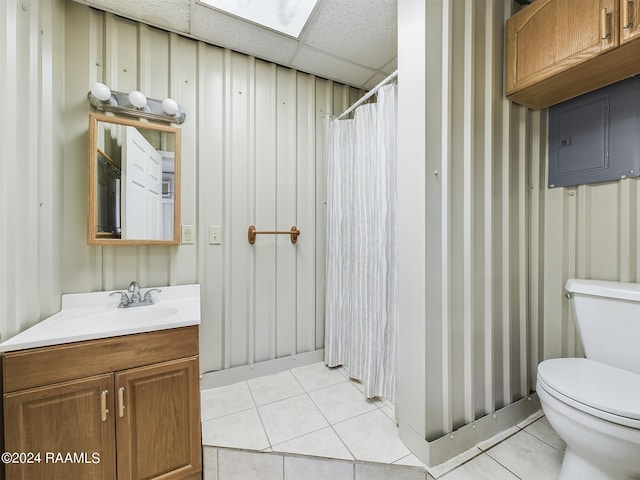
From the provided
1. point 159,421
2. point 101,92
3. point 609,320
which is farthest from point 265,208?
point 609,320

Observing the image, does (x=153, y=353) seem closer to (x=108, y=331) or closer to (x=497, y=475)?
(x=108, y=331)

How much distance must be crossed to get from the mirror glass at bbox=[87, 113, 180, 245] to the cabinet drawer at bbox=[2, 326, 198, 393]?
0.62m

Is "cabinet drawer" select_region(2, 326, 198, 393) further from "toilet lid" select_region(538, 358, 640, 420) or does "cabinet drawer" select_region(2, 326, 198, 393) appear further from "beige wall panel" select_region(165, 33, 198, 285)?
"toilet lid" select_region(538, 358, 640, 420)

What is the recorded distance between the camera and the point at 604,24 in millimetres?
1046

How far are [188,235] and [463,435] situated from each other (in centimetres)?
184

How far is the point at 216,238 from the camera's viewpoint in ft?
5.66

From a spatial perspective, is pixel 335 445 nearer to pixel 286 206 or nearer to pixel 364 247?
pixel 364 247

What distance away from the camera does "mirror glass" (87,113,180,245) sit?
1.41 meters

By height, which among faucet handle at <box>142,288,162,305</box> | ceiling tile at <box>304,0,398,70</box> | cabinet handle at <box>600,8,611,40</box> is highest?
A: ceiling tile at <box>304,0,398,70</box>

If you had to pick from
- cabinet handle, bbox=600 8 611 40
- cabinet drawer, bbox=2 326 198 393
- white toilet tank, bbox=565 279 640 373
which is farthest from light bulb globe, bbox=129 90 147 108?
white toilet tank, bbox=565 279 640 373

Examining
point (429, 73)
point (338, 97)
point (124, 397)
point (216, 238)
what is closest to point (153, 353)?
point (124, 397)

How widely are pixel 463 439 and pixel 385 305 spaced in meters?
0.70

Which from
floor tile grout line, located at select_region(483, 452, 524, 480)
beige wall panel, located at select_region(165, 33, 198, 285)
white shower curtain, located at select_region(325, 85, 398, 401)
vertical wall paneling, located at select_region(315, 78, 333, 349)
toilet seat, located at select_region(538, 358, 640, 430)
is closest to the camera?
toilet seat, located at select_region(538, 358, 640, 430)

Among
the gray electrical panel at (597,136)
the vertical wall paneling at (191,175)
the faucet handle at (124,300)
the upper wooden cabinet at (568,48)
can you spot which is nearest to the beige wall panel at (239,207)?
the vertical wall paneling at (191,175)
